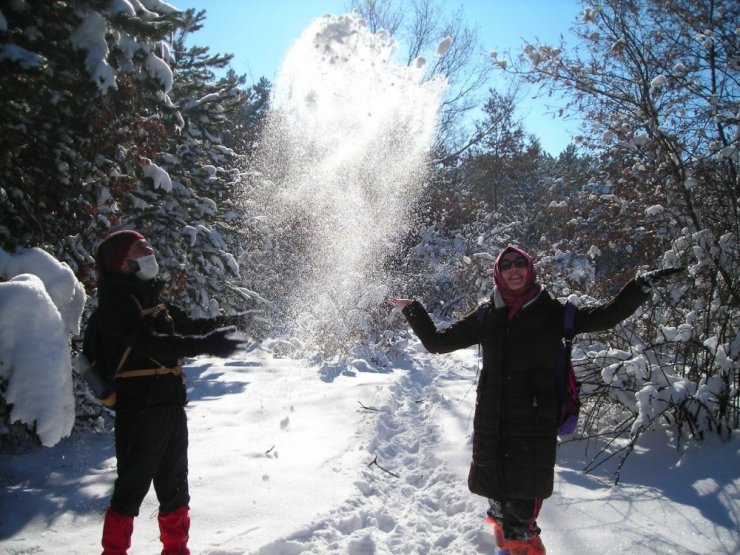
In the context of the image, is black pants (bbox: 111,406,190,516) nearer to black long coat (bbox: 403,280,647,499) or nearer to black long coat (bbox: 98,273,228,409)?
black long coat (bbox: 98,273,228,409)

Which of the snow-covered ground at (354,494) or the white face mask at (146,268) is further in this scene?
the snow-covered ground at (354,494)

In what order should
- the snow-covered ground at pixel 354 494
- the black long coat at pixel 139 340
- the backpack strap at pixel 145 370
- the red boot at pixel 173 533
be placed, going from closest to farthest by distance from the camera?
the black long coat at pixel 139 340 < the backpack strap at pixel 145 370 < the red boot at pixel 173 533 < the snow-covered ground at pixel 354 494

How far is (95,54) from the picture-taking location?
376 centimetres

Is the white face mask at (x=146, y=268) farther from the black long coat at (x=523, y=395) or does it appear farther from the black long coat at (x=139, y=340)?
the black long coat at (x=523, y=395)

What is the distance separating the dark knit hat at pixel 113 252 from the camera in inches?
98.3

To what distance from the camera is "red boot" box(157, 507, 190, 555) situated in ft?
8.50

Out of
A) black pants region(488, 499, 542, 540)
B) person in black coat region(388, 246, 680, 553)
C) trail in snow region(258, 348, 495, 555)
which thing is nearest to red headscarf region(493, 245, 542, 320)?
person in black coat region(388, 246, 680, 553)

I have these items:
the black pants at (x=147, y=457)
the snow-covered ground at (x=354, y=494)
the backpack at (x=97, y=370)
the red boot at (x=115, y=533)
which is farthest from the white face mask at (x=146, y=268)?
the snow-covered ground at (x=354, y=494)

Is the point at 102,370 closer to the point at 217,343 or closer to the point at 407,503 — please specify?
the point at 217,343

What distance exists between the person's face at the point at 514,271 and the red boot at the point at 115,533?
7.39ft

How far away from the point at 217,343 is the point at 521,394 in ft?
5.02

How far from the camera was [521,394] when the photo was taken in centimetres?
243

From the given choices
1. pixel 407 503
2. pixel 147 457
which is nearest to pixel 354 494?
pixel 407 503

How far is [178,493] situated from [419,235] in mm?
14425
